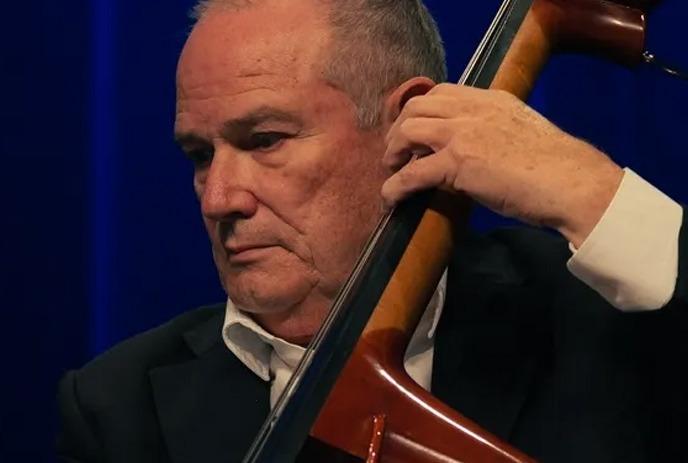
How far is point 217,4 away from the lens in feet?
3.23

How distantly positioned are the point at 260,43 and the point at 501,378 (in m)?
0.35

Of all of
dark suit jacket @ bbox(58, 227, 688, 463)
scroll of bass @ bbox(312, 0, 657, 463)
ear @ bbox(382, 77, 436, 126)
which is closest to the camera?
scroll of bass @ bbox(312, 0, 657, 463)

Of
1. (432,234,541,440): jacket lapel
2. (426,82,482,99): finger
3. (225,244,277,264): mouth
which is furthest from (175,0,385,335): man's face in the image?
(426,82,482,99): finger

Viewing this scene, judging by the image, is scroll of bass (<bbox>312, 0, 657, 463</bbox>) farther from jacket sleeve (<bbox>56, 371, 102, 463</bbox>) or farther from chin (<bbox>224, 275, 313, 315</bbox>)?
jacket sleeve (<bbox>56, 371, 102, 463</bbox>)

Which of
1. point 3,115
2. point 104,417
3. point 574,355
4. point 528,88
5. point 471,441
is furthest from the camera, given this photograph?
point 3,115

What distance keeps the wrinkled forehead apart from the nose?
0.24ft

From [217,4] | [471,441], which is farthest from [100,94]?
[471,441]

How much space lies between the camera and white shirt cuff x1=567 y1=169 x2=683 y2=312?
0.73m

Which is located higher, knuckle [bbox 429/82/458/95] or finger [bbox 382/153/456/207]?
knuckle [bbox 429/82/458/95]

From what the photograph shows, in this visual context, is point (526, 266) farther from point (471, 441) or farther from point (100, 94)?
point (100, 94)

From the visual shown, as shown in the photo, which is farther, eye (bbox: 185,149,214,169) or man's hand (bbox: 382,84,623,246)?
eye (bbox: 185,149,214,169)

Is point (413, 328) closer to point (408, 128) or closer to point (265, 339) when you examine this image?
point (408, 128)

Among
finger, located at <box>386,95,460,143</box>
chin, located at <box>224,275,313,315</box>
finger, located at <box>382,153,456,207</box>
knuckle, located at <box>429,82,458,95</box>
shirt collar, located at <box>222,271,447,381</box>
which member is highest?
knuckle, located at <box>429,82,458,95</box>

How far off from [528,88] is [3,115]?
77cm
